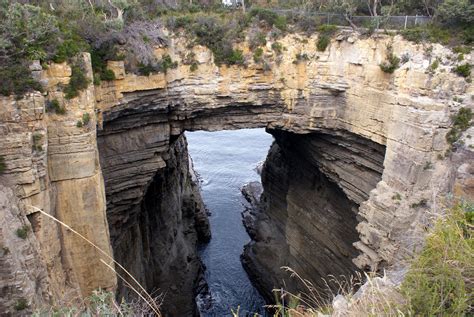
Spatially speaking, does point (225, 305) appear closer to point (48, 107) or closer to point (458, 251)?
point (48, 107)

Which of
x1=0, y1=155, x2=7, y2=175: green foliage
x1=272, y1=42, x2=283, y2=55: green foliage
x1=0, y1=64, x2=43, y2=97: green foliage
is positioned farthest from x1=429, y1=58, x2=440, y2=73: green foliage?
x1=0, y1=155, x2=7, y2=175: green foliage

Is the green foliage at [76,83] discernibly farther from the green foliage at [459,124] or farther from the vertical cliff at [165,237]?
the green foliage at [459,124]

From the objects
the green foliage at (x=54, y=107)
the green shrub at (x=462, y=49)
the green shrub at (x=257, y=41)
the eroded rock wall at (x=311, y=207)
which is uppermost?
the green shrub at (x=257, y=41)

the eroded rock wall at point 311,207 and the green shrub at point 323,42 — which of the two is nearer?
the green shrub at point 323,42

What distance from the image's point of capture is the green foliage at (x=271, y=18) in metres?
14.7

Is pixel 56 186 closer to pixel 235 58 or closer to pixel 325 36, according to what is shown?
pixel 235 58

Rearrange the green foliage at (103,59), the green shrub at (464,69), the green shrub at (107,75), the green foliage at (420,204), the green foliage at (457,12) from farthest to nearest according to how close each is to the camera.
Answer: the green shrub at (107,75) → the green foliage at (103,59) → the green foliage at (457,12) → the green foliage at (420,204) → the green shrub at (464,69)

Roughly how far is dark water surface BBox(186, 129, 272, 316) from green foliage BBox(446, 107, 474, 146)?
43.9 feet

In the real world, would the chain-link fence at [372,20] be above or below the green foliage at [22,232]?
above

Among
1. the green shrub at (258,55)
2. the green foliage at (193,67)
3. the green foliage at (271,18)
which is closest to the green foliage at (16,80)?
the green foliage at (193,67)

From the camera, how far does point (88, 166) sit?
9992mm

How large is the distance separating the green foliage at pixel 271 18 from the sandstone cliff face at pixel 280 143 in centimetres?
54

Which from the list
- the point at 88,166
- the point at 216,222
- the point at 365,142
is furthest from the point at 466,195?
the point at 216,222

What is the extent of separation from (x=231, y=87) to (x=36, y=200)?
801 cm
